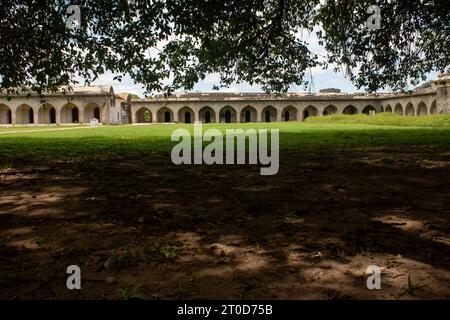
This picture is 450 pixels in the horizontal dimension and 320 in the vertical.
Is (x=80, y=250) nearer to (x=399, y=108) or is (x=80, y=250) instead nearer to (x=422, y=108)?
(x=422, y=108)

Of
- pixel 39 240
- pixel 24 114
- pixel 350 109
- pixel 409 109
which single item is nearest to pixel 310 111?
pixel 350 109

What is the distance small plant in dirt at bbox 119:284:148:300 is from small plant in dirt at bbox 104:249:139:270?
34 centimetres

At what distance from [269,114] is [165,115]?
15452mm

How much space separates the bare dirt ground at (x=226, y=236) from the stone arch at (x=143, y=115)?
55.1 metres

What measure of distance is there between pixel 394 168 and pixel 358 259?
4.62m

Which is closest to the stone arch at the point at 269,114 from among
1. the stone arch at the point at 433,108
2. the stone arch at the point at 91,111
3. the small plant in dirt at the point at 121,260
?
the stone arch at the point at 433,108

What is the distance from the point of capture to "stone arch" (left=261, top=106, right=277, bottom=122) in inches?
2328

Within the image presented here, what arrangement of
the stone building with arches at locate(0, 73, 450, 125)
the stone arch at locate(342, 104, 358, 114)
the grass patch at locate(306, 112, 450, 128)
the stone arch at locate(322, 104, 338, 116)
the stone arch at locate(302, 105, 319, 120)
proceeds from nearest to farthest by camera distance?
the grass patch at locate(306, 112, 450, 128) < the stone building with arches at locate(0, 73, 450, 125) < the stone arch at locate(342, 104, 358, 114) < the stone arch at locate(302, 105, 319, 120) < the stone arch at locate(322, 104, 338, 116)

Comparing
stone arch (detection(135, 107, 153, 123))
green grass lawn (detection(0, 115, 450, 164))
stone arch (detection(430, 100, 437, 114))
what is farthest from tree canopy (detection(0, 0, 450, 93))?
stone arch (detection(135, 107, 153, 123))

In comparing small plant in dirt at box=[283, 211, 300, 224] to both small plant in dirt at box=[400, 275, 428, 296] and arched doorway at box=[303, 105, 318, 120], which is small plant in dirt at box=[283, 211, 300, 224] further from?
arched doorway at box=[303, 105, 318, 120]

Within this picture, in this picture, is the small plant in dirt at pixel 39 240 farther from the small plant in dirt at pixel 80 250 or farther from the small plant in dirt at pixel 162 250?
the small plant in dirt at pixel 162 250

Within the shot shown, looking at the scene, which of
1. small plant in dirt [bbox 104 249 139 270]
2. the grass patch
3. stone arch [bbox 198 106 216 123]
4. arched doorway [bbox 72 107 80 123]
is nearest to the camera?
small plant in dirt [bbox 104 249 139 270]

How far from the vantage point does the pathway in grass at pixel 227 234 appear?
225cm
